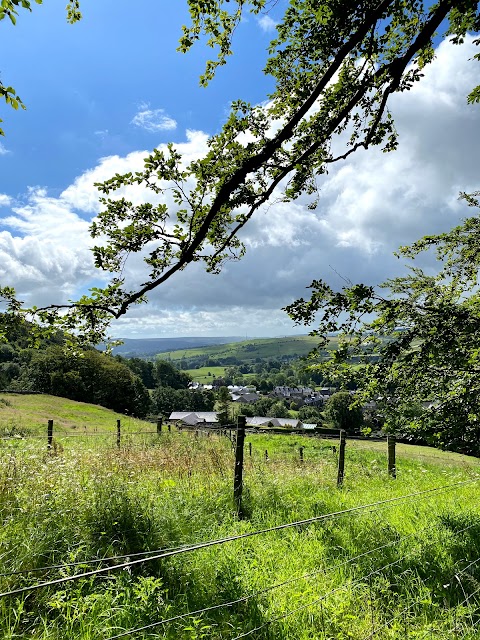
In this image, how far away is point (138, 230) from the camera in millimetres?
4496

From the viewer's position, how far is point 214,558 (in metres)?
4.88

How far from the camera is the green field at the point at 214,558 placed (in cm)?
355

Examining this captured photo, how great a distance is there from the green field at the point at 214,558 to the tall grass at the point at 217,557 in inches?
0.8

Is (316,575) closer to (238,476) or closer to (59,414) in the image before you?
(238,476)

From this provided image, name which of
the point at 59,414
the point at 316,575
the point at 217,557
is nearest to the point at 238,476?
the point at 217,557

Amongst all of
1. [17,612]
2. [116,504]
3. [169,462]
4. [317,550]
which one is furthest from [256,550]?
[169,462]

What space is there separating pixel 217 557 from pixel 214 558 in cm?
4

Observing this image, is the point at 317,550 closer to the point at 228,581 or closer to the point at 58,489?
the point at 228,581

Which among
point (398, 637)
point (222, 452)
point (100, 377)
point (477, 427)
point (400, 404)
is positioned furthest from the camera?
point (100, 377)

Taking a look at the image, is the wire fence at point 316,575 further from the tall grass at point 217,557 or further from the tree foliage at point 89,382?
the tree foliage at point 89,382

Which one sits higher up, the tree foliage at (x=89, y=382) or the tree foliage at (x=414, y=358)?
the tree foliage at (x=414, y=358)

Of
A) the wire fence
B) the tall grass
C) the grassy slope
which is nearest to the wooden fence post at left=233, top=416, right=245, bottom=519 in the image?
the tall grass

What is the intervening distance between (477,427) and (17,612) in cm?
620

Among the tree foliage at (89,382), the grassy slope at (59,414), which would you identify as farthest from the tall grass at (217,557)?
the tree foliage at (89,382)
